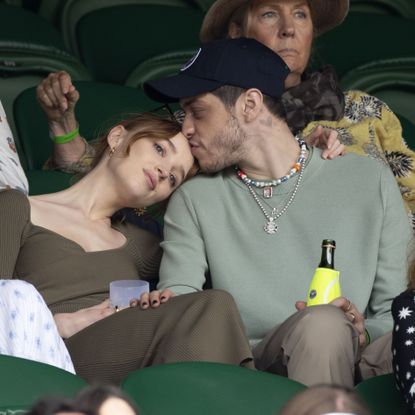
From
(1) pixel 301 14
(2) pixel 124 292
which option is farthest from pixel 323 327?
(1) pixel 301 14

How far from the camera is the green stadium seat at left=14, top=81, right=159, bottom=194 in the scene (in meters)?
2.87

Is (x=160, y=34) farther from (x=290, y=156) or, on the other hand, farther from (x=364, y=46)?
(x=290, y=156)

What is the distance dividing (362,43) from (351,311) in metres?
1.57

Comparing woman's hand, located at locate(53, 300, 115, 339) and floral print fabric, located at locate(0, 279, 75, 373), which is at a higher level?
floral print fabric, located at locate(0, 279, 75, 373)

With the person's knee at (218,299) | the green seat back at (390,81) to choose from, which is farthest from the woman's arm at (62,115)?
the green seat back at (390,81)

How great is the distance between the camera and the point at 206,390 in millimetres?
1627

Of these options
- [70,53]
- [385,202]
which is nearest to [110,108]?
[70,53]

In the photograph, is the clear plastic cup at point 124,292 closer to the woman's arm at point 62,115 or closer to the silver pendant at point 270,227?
the silver pendant at point 270,227

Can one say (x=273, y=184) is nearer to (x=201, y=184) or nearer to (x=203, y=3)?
(x=201, y=184)

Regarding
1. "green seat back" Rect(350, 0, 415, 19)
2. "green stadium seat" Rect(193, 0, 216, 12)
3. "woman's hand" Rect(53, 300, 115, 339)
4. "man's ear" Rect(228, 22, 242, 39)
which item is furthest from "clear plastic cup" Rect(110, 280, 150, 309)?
"green seat back" Rect(350, 0, 415, 19)

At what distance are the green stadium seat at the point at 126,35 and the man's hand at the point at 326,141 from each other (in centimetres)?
98

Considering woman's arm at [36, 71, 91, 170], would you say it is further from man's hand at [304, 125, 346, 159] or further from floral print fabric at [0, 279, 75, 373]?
floral print fabric at [0, 279, 75, 373]

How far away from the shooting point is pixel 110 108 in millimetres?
2953

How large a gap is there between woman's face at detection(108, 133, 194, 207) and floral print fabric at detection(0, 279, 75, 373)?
0.58 m
